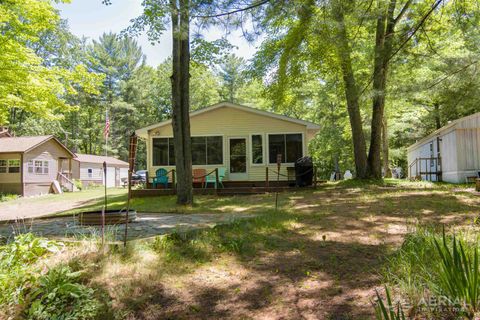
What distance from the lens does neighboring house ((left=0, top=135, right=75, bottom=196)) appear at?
21547 millimetres

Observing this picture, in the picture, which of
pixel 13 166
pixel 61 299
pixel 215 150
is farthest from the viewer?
pixel 13 166

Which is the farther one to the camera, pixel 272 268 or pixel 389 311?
pixel 272 268

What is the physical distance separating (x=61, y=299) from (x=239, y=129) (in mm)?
12211

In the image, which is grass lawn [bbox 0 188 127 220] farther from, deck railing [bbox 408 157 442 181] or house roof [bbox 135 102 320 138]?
deck railing [bbox 408 157 442 181]

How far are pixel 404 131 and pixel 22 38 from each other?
86.2 ft

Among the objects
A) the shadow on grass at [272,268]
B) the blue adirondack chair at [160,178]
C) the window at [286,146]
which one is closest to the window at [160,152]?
the blue adirondack chair at [160,178]

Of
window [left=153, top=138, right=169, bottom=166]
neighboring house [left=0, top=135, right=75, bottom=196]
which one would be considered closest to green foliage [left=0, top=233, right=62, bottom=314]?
window [left=153, top=138, right=169, bottom=166]

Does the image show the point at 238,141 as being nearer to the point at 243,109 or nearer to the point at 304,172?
the point at 243,109

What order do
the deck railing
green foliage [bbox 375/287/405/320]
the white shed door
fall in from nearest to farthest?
green foliage [bbox 375/287/405/320], the deck railing, the white shed door

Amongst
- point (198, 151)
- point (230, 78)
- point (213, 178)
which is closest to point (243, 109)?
point (198, 151)

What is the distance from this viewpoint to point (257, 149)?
14773 mm

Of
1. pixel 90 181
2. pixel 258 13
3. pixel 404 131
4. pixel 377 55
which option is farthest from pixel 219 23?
pixel 90 181

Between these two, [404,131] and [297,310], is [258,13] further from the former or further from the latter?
[404,131]

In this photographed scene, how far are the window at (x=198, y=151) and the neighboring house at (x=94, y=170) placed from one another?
17266mm
